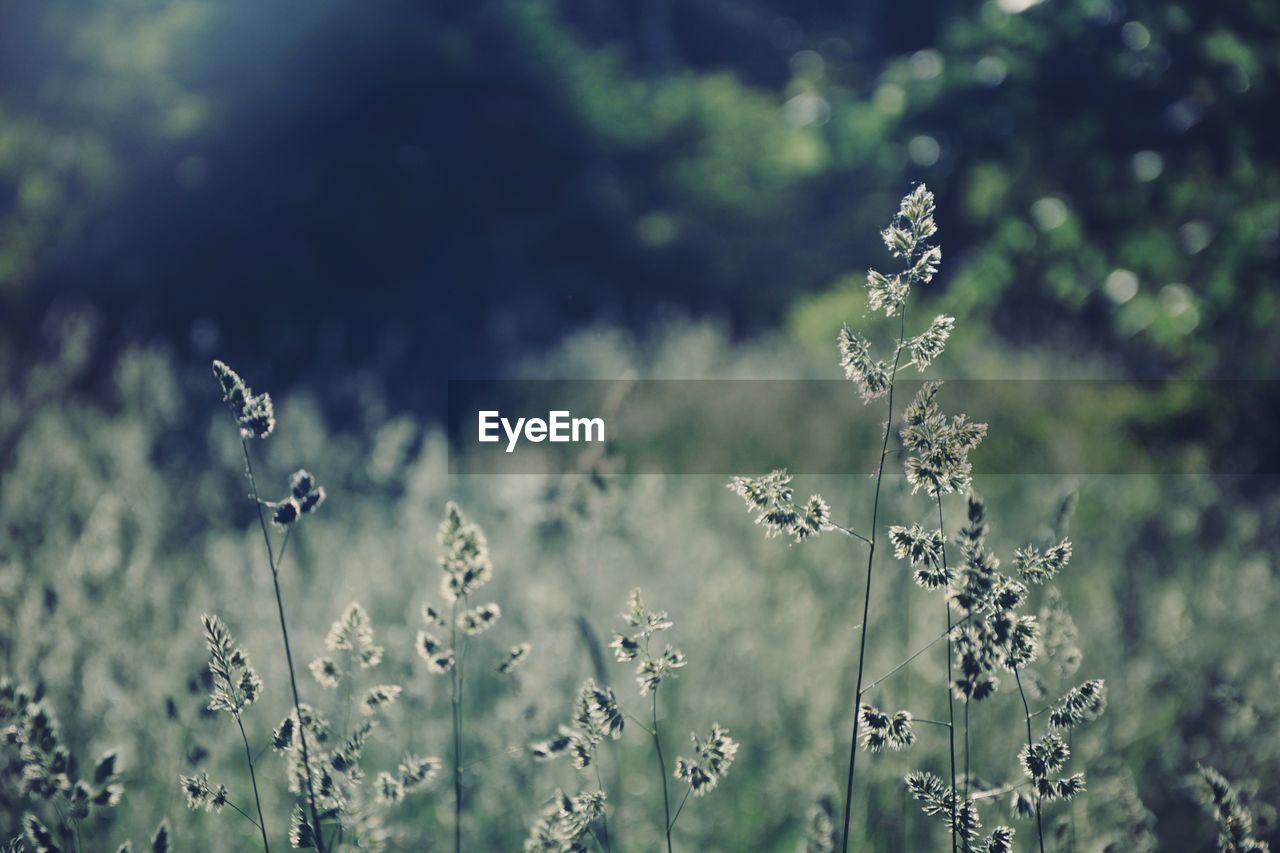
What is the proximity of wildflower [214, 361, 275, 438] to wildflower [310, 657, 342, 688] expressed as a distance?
31 centimetres

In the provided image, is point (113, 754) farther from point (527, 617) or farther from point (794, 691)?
point (794, 691)

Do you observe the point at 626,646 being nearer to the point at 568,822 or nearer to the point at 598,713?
the point at 598,713

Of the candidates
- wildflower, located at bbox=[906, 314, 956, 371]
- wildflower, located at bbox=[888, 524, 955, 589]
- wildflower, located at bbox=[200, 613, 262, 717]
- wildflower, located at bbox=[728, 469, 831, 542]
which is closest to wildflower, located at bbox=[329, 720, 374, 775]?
wildflower, located at bbox=[200, 613, 262, 717]

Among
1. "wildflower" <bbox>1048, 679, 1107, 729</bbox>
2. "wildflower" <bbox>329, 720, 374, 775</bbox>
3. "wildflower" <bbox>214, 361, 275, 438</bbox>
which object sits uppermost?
"wildflower" <bbox>214, 361, 275, 438</bbox>

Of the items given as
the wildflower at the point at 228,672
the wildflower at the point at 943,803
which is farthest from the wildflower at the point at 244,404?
the wildflower at the point at 943,803

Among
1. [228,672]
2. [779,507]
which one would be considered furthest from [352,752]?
[779,507]

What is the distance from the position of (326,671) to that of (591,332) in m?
6.34

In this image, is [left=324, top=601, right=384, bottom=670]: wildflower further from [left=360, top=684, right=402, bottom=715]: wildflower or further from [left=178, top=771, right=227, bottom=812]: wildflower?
[left=178, top=771, right=227, bottom=812]: wildflower

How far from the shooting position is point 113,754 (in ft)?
3.47

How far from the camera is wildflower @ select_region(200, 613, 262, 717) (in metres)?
1.02

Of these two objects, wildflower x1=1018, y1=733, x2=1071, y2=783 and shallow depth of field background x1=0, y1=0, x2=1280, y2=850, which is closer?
wildflower x1=1018, y1=733, x2=1071, y2=783

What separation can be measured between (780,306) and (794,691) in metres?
8.04

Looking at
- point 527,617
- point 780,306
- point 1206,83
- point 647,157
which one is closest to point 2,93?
point 647,157

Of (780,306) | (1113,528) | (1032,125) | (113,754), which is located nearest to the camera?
(113,754)
